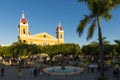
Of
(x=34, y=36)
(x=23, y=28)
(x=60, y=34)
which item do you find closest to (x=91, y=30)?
(x=23, y=28)

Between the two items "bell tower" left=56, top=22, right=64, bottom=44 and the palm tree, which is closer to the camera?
the palm tree

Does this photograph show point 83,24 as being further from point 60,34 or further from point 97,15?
point 60,34

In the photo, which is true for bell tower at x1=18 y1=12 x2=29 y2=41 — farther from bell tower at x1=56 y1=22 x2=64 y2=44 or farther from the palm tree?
A: the palm tree

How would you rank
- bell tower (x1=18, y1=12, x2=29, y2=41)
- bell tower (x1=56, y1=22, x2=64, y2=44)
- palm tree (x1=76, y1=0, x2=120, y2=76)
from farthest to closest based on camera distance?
bell tower (x1=56, y1=22, x2=64, y2=44) < bell tower (x1=18, y1=12, x2=29, y2=41) < palm tree (x1=76, y1=0, x2=120, y2=76)

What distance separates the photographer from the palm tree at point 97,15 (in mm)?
26000

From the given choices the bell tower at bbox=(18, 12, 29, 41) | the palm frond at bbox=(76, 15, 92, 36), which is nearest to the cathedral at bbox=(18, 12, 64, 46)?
the bell tower at bbox=(18, 12, 29, 41)

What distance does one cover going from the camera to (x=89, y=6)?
88.6 ft

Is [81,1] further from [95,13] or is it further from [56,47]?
[56,47]

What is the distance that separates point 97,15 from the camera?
88.4 feet

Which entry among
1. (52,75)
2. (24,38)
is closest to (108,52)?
(52,75)

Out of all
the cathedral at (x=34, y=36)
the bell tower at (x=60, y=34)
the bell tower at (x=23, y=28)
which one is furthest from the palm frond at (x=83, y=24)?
the bell tower at (x=60, y=34)

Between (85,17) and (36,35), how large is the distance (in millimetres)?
75153

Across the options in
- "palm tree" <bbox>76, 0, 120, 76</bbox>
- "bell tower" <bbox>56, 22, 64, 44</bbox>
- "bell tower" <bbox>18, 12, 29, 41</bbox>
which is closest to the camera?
"palm tree" <bbox>76, 0, 120, 76</bbox>

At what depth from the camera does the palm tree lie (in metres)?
26.0
